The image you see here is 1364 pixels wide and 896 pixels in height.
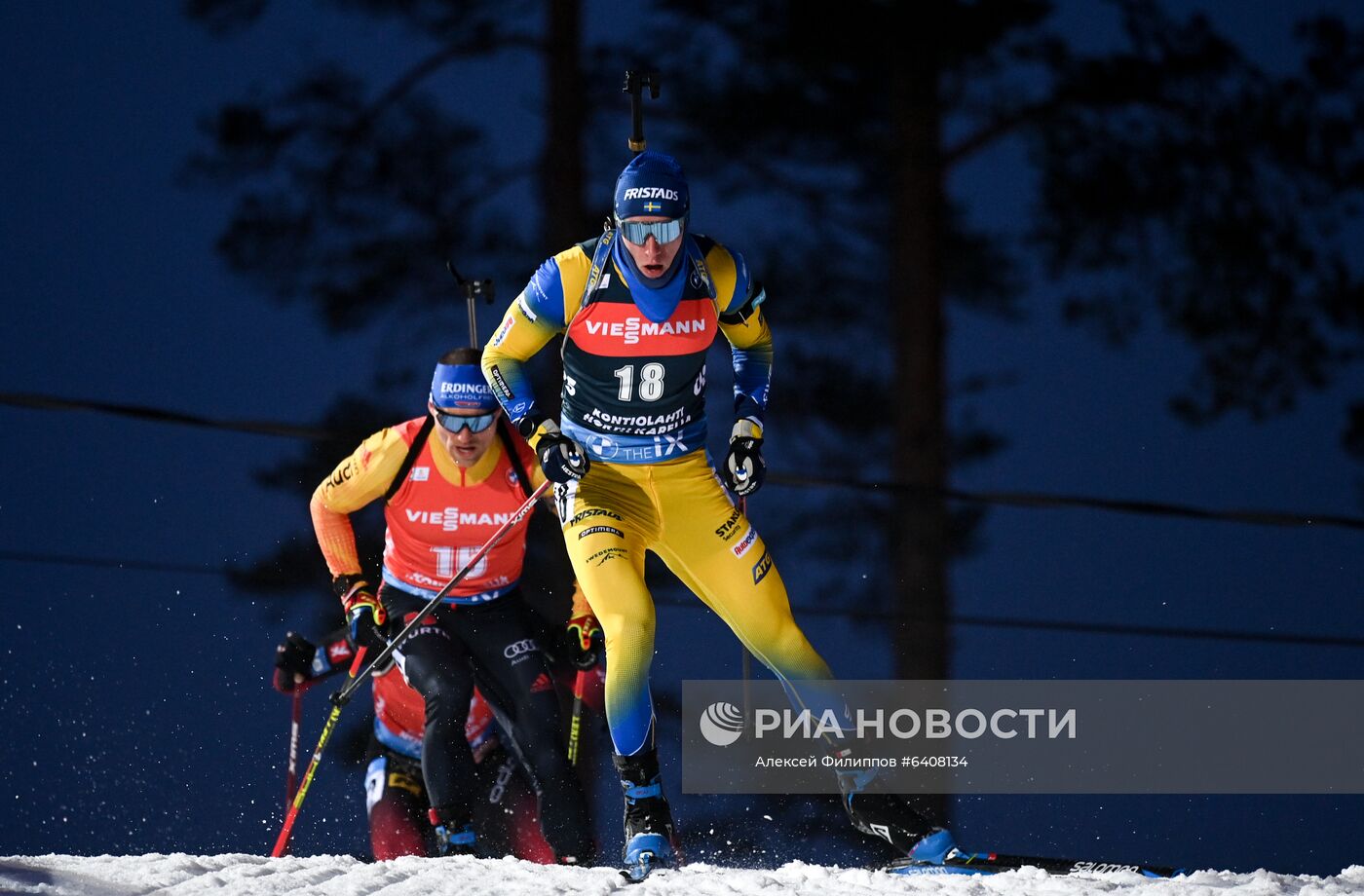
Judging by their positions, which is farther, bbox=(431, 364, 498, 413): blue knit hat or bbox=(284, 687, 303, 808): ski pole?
bbox=(284, 687, 303, 808): ski pole

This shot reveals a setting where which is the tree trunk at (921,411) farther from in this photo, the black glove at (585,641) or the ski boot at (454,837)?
the ski boot at (454,837)

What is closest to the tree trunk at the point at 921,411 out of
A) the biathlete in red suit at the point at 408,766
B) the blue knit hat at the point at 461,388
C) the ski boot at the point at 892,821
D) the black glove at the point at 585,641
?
the biathlete in red suit at the point at 408,766

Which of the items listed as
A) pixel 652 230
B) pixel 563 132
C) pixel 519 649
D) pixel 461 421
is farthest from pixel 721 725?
pixel 563 132

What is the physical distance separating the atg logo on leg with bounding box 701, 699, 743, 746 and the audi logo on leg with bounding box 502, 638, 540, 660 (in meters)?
0.68

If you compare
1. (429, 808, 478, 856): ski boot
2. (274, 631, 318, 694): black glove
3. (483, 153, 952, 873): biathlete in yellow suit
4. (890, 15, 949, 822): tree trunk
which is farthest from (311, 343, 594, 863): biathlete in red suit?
(890, 15, 949, 822): tree trunk

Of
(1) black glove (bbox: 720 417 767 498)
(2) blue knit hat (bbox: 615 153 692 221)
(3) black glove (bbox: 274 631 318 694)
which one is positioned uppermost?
(2) blue knit hat (bbox: 615 153 692 221)

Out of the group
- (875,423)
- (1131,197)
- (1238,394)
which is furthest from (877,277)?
(1238,394)

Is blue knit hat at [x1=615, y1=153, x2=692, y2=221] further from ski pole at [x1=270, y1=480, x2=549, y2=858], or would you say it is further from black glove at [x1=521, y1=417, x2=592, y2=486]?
ski pole at [x1=270, y1=480, x2=549, y2=858]

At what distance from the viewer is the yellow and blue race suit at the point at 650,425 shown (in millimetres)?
4914

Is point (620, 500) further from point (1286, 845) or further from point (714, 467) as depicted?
point (1286, 845)

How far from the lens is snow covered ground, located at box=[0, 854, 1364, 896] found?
14.1 ft

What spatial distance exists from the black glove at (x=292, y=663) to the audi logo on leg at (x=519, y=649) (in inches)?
38.1

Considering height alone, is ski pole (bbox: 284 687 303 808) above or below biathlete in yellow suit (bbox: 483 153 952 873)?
below

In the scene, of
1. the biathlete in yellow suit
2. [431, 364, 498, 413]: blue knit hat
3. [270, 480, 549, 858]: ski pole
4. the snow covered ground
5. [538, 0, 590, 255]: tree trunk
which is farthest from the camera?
[538, 0, 590, 255]: tree trunk
